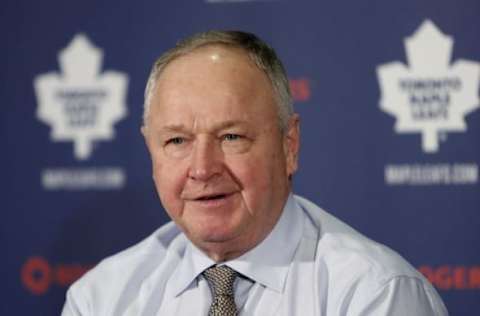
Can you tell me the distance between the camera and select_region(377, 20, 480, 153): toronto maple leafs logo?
250 centimetres

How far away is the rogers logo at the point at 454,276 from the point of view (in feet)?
8.29

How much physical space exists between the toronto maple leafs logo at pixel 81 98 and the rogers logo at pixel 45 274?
0.37 metres

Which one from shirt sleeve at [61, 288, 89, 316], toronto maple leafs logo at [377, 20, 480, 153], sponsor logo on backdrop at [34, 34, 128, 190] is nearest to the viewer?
shirt sleeve at [61, 288, 89, 316]

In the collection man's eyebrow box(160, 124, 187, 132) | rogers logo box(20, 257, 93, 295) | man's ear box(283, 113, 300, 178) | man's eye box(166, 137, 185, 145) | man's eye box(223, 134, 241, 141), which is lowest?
rogers logo box(20, 257, 93, 295)

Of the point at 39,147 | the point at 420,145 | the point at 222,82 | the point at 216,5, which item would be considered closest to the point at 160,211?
the point at 39,147

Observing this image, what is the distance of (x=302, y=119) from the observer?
2.60m

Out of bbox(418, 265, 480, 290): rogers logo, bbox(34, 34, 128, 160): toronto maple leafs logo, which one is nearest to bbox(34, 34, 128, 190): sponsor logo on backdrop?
bbox(34, 34, 128, 160): toronto maple leafs logo

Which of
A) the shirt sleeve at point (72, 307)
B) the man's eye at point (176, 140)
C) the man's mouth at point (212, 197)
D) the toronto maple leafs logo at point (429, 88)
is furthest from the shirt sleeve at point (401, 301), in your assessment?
the toronto maple leafs logo at point (429, 88)

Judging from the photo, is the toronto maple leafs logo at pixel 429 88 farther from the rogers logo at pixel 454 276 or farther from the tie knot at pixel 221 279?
the tie knot at pixel 221 279

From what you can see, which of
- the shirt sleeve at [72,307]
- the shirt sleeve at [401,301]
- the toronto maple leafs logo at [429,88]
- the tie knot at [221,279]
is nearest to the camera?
the shirt sleeve at [401,301]

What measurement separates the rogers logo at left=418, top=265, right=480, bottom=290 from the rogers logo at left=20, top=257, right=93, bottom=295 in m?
1.09

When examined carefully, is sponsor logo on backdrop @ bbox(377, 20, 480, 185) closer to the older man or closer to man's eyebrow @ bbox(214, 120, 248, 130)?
the older man

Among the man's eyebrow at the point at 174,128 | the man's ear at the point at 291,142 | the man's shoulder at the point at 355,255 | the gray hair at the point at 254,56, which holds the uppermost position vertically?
the gray hair at the point at 254,56

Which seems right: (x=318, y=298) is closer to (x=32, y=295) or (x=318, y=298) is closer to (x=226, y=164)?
(x=226, y=164)
